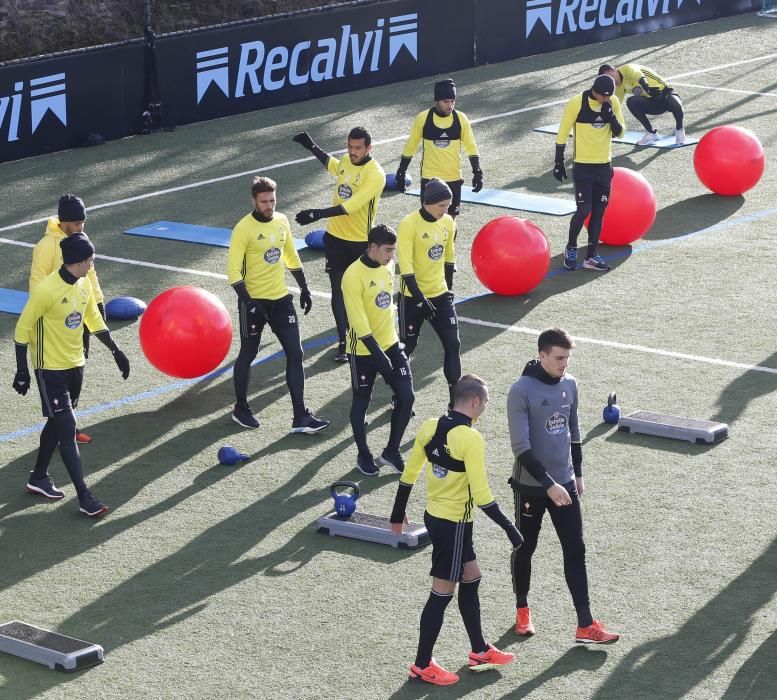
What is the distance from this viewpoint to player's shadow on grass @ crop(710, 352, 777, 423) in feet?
42.5

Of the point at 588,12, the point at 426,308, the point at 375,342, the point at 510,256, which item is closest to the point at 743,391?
the point at 426,308

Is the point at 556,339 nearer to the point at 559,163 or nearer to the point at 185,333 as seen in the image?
the point at 185,333

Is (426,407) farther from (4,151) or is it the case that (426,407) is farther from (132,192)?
(4,151)

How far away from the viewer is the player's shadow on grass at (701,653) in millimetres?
8568

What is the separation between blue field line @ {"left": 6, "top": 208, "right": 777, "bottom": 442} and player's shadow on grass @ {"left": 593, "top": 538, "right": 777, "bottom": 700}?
6.18 m

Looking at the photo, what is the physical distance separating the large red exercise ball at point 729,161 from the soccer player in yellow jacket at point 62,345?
11265 millimetres

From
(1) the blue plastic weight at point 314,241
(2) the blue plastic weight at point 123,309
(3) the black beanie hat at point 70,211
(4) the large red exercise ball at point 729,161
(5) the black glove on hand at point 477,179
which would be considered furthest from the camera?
(4) the large red exercise ball at point 729,161

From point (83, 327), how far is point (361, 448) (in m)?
2.45

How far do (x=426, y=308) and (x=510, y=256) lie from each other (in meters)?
3.48

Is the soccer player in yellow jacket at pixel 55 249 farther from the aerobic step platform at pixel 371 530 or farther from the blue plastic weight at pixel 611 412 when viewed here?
the blue plastic weight at pixel 611 412

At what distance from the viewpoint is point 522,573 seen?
9281 millimetres

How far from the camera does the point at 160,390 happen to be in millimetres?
13906

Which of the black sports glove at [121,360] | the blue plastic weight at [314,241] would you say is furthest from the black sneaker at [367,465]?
the blue plastic weight at [314,241]

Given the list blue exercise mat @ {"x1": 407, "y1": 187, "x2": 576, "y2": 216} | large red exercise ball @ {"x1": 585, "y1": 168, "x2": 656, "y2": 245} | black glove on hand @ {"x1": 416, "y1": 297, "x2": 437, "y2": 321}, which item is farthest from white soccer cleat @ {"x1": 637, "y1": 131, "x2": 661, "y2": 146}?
black glove on hand @ {"x1": 416, "y1": 297, "x2": 437, "y2": 321}
